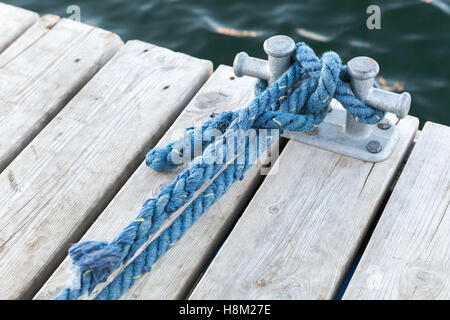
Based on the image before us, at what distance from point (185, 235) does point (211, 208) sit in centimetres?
14

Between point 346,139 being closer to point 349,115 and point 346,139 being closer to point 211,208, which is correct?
point 349,115

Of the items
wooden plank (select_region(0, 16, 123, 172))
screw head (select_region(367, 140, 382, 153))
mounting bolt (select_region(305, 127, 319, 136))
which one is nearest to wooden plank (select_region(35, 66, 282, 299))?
mounting bolt (select_region(305, 127, 319, 136))

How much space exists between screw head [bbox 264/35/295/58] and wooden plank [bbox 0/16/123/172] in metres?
0.92

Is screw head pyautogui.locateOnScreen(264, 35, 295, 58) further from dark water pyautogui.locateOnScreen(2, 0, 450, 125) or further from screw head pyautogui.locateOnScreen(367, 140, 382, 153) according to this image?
dark water pyautogui.locateOnScreen(2, 0, 450, 125)

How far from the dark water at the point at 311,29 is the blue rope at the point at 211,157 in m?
1.45

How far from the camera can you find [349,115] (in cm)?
201

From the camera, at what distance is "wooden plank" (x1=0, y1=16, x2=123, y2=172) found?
2262 mm

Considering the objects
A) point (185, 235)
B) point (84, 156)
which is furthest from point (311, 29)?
point (185, 235)

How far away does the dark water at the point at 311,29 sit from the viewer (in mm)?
3303

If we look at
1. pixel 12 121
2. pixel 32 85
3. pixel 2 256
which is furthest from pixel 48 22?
pixel 2 256

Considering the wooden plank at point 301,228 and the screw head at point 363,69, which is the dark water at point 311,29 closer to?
the wooden plank at point 301,228

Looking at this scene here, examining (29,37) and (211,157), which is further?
(29,37)

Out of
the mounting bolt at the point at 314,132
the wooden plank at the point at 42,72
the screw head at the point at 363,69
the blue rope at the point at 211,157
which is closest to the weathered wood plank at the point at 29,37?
the wooden plank at the point at 42,72

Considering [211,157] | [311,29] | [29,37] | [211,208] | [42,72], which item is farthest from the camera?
[311,29]
